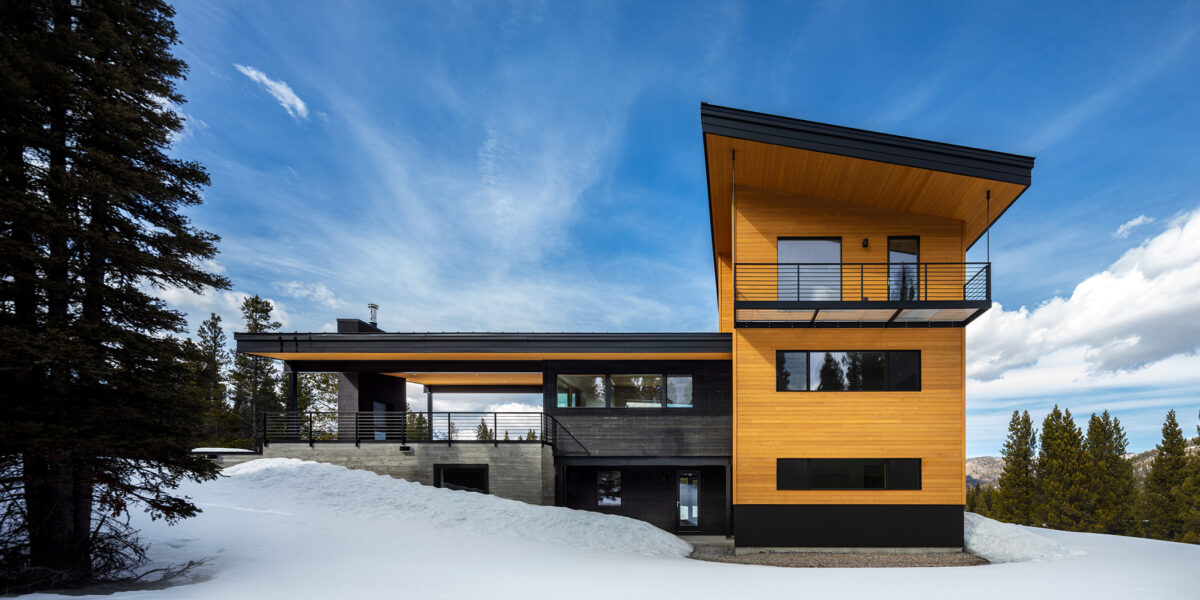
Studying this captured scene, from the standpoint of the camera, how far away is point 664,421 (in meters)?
14.6

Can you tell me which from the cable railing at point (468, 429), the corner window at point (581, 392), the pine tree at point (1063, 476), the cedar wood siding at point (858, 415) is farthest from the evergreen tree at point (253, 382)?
the pine tree at point (1063, 476)

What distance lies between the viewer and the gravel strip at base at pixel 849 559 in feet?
37.6

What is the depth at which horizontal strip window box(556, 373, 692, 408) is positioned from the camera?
1483 centimetres

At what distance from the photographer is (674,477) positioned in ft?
51.3

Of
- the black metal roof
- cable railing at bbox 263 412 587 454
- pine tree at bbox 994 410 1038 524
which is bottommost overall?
pine tree at bbox 994 410 1038 524

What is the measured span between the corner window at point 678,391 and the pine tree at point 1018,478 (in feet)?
123

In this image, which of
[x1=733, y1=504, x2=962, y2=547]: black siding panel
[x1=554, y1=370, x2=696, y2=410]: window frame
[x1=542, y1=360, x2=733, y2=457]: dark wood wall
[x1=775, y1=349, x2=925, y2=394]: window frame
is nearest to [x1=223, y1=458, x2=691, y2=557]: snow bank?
[x1=733, y1=504, x2=962, y2=547]: black siding panel

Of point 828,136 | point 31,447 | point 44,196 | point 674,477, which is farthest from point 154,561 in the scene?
point 828,136

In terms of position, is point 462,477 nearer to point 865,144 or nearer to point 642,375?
point 642,375

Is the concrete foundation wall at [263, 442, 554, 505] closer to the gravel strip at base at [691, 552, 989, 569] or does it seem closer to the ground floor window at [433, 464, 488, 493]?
the ground floor window at [433, 464, 488, 493]

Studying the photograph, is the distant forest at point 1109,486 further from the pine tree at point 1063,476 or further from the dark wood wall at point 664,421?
the dark wood wall at point 664,421

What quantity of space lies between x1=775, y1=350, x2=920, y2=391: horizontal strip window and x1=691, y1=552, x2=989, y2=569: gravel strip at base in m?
3.51

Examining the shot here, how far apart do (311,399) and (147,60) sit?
26545mm

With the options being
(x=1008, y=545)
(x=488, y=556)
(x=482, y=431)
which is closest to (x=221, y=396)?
(x=482, y=431)
